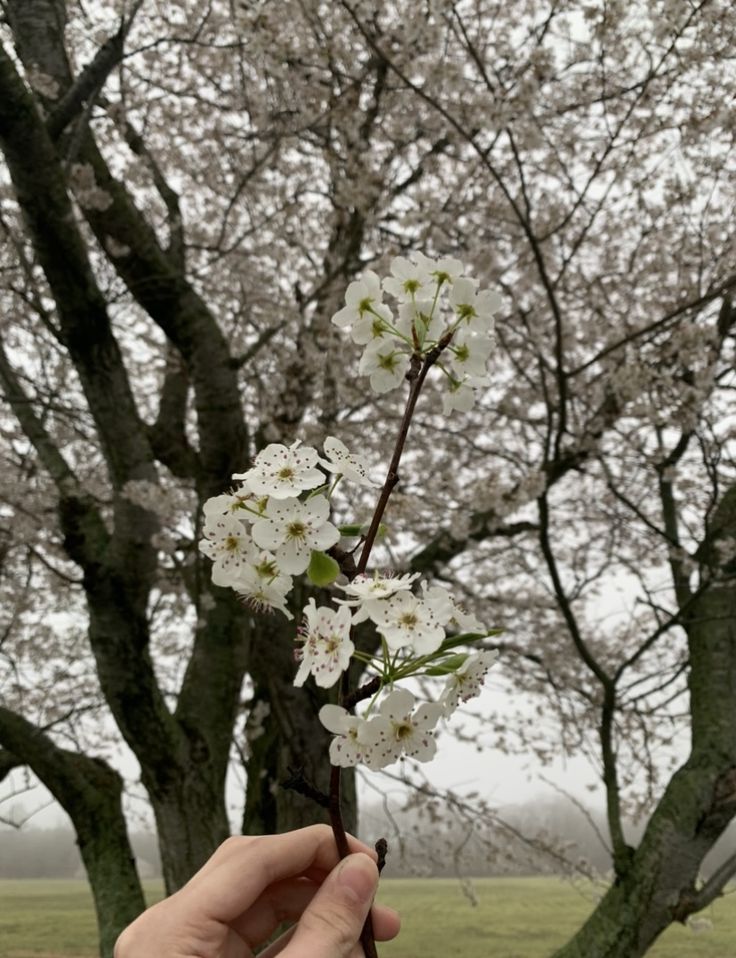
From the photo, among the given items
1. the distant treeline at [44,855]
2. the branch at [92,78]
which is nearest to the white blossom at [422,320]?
the branch at [92,78]

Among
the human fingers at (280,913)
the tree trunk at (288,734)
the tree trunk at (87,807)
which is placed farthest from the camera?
the tree trunk at (288,734)

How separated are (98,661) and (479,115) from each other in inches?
94.8

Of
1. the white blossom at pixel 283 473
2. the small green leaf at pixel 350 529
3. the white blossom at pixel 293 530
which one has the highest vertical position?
the white blossom at pixel 283 473

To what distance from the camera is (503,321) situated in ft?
12.4

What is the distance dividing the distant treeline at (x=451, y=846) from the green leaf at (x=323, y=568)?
3.40m

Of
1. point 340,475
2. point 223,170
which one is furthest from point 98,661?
point 223,170

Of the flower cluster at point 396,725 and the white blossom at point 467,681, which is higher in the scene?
the white blossom at point 467,681

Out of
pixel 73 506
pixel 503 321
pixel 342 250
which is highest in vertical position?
pixel 342 250

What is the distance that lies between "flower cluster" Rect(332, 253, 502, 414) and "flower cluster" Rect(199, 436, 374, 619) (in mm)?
180

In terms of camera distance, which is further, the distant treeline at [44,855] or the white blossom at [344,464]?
the distant treeline at [44,855]

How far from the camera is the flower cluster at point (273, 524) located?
2.17 feet

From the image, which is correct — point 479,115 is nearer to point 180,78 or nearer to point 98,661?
point 180,78

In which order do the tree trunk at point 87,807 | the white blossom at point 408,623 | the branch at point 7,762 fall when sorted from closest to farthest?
1. the white blossom at point 408,623
2. the tree trunk at point 87,807
3. the branch at point 7,762

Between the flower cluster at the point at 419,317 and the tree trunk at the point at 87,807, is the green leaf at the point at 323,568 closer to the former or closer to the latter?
the flower cluster at the point at 419,317
